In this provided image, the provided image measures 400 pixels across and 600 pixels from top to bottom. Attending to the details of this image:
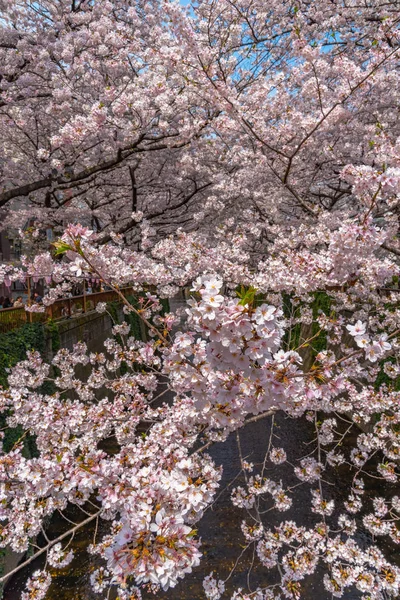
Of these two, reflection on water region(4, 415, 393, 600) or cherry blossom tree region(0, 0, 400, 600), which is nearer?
cherry blossom tree region(0, 0, 400, 600)

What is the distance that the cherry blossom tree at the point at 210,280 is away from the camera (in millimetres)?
2508

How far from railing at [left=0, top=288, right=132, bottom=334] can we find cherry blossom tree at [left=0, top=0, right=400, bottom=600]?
1.39 metres

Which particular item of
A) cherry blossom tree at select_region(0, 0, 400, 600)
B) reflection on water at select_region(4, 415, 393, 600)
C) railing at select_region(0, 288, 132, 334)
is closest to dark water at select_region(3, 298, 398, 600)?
reflection on water at select_region(4, 415, 393, 600)

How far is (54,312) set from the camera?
422 inches

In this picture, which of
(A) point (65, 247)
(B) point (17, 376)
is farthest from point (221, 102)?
(B) point (17, 376)

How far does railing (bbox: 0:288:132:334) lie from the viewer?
26.6 ft

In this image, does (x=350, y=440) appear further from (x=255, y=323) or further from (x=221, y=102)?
(x=255, y=323)

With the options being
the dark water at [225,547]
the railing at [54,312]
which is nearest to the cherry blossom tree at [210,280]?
the dark water at [225,547]

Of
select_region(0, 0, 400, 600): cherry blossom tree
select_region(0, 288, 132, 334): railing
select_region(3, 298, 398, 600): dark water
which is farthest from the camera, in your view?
select_region(0, 288, 132, 334): railing

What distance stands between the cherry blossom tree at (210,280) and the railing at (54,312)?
4.57 ft

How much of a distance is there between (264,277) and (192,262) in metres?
1.52

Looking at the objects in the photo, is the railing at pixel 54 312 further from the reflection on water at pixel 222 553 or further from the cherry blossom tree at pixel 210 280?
the reflection on water at pixel 222 553

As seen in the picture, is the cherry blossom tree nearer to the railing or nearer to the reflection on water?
the reflection on water

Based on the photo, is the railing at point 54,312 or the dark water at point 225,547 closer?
the dark water at point 225,547
